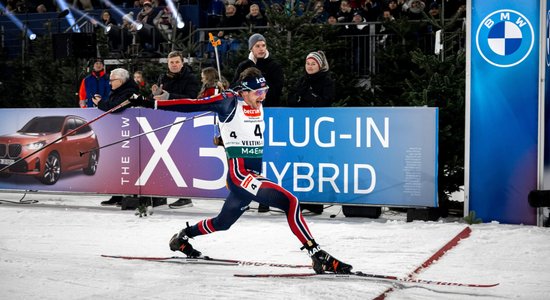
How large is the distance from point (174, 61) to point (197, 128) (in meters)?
1.02

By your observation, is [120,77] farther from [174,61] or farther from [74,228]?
[74,228]

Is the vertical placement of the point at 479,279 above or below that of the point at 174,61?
below

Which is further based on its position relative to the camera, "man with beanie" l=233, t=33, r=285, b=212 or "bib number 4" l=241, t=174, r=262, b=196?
"man with beanie" l=233, t=33, r=285, b=212

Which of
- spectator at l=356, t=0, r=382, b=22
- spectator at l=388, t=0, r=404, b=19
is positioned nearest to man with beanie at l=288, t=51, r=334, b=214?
spectator at l=388, t=0, r=404, b=19

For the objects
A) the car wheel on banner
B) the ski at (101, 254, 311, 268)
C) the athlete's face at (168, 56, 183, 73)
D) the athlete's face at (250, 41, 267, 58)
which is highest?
the athlete's face at (250, 41, 267, 58)

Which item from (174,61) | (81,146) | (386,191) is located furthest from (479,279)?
(81,146)

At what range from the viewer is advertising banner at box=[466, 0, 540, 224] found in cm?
970

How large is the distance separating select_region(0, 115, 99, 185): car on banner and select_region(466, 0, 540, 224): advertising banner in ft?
17.6

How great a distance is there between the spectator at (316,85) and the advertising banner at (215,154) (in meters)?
0.24

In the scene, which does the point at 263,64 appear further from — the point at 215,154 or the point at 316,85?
the point at 215,154

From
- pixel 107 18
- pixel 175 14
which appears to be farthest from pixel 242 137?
pixel 107 18

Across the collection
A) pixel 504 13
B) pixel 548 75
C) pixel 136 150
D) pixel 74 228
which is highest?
pixel 504 13

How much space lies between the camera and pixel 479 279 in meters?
6.59

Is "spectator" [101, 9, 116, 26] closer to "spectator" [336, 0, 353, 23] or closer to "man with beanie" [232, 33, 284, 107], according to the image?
"spectator" [336, 0, 353, 23]
